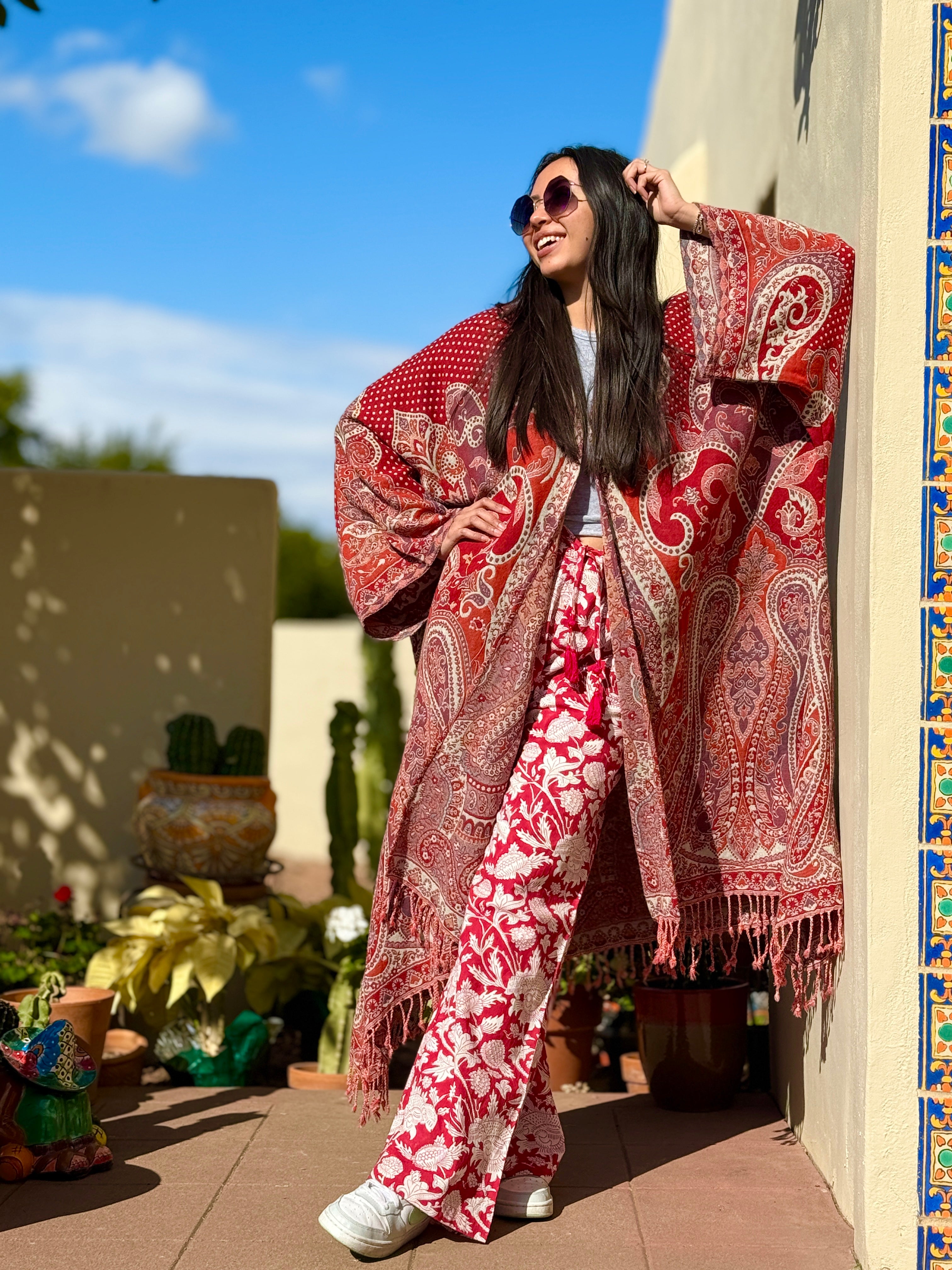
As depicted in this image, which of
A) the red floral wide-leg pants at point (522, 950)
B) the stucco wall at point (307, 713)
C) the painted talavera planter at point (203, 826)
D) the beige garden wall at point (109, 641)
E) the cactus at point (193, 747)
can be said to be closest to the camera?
the red floral wide-leg pants at point (522, 950)

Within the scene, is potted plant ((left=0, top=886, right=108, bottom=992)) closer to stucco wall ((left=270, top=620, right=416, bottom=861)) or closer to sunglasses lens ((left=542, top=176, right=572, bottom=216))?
sunglasses lens ((left=542, top=176, right=572, bottom=216))

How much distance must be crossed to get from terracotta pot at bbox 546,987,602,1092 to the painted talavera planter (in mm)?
1227

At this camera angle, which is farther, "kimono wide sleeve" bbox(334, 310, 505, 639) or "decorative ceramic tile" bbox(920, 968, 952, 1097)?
"kimono wide sleeve" bbox(334, 310, 505, 639)

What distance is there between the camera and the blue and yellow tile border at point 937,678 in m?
2.52

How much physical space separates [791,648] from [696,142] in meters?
6.99

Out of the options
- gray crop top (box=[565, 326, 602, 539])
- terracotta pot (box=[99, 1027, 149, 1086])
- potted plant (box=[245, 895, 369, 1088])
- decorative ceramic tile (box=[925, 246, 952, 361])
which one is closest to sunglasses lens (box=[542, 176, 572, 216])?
gray crop top (box=[565, 326, 602, 539])

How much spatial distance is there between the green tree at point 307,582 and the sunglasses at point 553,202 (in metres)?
22.8

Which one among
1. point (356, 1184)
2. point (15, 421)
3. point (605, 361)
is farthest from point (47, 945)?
point (15, 421)

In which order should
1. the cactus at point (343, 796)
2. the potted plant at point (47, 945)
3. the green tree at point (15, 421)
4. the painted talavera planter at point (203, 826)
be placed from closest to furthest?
the potted plant at point (47, 945) → the painted talavera planter at point (203, 826) → the cactus at point (343, 796) → the green tree at point (15, 421)

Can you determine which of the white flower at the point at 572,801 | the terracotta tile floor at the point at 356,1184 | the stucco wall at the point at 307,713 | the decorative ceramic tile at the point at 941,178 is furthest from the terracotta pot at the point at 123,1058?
the stucco wall at the point at 307,713

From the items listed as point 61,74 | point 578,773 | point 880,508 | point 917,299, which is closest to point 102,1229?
point 578,773

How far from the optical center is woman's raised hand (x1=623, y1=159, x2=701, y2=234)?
2908 millimetres

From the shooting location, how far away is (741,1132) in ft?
11.6

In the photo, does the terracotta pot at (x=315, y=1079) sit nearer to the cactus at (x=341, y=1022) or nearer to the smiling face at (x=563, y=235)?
the cactus at (x=341, y=1022)
